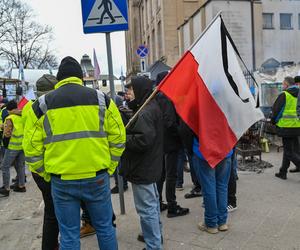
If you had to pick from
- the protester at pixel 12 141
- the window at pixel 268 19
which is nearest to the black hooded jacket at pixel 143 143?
the protester at pixel 12 141

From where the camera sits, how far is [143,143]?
141 inches

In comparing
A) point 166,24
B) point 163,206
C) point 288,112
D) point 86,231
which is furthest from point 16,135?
point 166,24

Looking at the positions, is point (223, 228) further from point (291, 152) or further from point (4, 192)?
point (4, 192)

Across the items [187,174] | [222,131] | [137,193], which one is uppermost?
[222,131]

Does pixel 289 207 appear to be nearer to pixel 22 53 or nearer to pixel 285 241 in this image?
pixel 285 241

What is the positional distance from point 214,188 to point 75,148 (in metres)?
1.90

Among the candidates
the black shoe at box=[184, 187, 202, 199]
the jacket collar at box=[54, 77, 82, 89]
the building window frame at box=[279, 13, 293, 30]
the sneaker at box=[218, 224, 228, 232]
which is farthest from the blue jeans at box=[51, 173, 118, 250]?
the building window frame at box=[279, 13, 293, 30]

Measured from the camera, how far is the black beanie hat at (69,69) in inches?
126

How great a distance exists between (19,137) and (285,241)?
5217 mm

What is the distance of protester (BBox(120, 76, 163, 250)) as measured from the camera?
3.63 m

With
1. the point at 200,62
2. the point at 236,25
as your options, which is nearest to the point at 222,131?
the point at 200,62

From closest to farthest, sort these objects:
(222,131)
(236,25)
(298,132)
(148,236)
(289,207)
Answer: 1. (148,236)
2. (222,131)
3. (289,207)
4. (298,132)
5. (236,25)

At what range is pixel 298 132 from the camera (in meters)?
6.50

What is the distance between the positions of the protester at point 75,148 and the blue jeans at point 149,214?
0.56m
